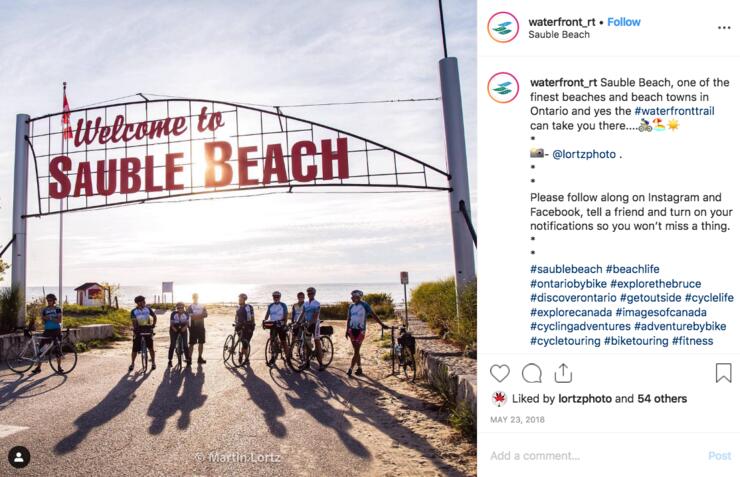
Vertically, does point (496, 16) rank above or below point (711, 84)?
above

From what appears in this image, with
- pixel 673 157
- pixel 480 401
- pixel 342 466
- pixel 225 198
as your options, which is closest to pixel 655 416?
pixel 480 401

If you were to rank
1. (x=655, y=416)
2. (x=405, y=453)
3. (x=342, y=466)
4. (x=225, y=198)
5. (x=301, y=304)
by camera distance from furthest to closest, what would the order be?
(x=225, y=198) → (x=301, y=304) → (x=405, y=453) → (x=342, y=466) → (x=655, y=416)

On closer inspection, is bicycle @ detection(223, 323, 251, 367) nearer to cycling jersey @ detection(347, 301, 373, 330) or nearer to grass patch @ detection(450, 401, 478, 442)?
cycling jersey @ detection(347, 301, 373, 330)

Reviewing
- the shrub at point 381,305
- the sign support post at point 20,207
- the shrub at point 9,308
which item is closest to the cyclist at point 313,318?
the shrub at point 9,308

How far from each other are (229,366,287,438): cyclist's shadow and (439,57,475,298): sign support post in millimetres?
5705

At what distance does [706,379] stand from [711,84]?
6.89 ft

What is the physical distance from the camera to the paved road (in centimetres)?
655

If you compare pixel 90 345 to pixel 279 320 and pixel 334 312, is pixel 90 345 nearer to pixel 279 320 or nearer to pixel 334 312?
pixel 279 320

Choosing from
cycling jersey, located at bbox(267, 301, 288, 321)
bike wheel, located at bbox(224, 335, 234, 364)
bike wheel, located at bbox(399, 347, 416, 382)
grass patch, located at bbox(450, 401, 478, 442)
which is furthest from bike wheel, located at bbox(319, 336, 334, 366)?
grass patch, located at bbox(450, 401, 478, 442)

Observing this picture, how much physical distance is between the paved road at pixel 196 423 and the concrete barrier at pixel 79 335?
238cm

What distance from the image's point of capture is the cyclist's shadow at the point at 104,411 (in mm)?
7293

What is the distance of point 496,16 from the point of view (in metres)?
4.27

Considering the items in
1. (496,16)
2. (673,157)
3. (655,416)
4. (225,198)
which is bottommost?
(655,416)

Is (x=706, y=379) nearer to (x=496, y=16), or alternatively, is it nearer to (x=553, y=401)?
(x=553, y=401)
